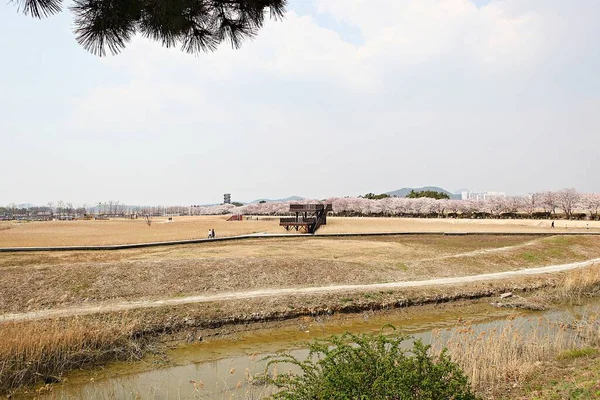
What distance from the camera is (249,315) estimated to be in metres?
16.2

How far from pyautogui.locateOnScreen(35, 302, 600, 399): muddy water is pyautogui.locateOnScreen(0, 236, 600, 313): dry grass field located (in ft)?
17.7

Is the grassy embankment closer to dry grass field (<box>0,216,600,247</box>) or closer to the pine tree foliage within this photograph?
the pine tree foliage

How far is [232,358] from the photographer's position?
12.2m

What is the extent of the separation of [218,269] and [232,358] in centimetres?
1057

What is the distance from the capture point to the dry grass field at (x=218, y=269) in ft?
60.2

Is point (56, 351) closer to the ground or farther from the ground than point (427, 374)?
closer to the ground

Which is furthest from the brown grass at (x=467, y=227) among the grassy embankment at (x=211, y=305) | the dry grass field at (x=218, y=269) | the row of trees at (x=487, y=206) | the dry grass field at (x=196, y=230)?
the row of trees at (x=487, y=206)

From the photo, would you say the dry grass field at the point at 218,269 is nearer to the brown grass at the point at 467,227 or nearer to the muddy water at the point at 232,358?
the muddy water at the point at 232,358

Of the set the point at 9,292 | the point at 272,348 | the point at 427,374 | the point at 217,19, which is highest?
the point at 217,19

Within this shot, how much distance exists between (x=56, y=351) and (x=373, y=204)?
144103 mm

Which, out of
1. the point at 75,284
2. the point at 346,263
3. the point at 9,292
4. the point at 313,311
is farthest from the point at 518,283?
the point at 9,292

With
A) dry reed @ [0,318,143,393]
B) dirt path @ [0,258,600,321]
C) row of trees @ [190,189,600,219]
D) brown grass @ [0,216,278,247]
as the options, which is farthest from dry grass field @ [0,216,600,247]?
row of trees @ [190,189,600,219]

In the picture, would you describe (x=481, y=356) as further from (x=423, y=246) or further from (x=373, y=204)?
(x=373, y=204)

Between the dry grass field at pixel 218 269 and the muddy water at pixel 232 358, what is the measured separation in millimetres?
5394
